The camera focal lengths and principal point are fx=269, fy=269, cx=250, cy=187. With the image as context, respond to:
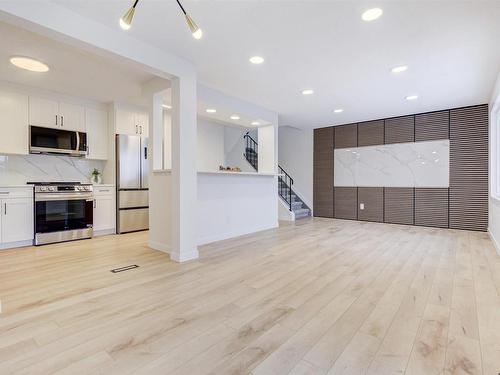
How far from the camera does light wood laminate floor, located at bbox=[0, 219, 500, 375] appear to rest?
148 cm

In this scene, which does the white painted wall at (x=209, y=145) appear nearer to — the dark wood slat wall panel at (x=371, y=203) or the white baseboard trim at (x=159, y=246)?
the white baseboard trim at (x=159, y=246)

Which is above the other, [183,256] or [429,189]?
[429,189]

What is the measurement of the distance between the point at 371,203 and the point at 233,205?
12.4ft

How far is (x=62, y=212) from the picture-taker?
4.48 metres

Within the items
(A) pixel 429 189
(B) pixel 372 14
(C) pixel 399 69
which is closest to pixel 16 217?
(B) pixel 372 14

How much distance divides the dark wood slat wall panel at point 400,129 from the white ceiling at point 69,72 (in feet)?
17.7

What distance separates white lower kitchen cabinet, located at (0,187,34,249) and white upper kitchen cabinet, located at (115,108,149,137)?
73.4 inches

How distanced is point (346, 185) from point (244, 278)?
17.0 feet

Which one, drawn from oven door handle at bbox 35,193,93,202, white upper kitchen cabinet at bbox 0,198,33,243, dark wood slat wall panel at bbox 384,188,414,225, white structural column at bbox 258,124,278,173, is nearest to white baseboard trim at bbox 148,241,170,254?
A: oven door handle at bbox 35,193,93,202

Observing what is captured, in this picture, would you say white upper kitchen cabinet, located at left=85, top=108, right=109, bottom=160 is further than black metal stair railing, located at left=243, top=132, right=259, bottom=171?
No

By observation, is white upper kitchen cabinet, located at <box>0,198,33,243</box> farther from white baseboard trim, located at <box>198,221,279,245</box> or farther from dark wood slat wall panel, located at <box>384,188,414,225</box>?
dark wood slat wall panel, located at <box>384,188,414,225</box>

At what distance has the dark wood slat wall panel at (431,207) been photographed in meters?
5.72

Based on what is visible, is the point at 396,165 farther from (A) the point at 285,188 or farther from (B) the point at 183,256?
(B) the point at 183,256

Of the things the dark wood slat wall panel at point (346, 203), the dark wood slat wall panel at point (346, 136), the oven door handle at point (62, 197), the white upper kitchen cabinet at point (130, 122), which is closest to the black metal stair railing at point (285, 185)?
the dark wood slat wall panel at point (346, 203)
